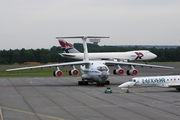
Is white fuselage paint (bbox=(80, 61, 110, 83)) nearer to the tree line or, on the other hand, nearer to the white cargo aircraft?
the white cargo aircraft

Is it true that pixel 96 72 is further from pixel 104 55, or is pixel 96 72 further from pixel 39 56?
pixel 39 56

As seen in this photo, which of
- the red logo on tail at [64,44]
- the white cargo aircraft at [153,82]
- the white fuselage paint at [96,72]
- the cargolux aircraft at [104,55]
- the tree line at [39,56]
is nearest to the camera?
the white cargo aircraft at [153,82]

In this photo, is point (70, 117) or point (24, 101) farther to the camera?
point (24, 101)

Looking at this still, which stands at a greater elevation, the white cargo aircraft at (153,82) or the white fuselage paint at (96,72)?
the white fuselage paint at (96,72)

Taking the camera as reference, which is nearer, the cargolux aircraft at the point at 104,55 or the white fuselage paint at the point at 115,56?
the white fuselage paint at the point at 115,56

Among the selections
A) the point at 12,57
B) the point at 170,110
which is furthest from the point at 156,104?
the point at 12,57

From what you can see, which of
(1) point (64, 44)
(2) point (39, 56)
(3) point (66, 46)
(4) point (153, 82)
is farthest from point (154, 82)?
(2) point (39, 56)

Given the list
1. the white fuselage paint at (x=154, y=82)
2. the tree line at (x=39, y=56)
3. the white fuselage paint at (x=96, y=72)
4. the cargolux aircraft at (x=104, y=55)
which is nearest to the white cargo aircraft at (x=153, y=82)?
the white fuselage paint at (x=154, y=82)

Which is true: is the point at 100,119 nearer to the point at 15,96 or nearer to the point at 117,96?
the point at 117,96

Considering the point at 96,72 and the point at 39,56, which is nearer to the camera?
the point at 96,72

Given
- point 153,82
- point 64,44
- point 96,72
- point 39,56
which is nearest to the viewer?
point 153,82

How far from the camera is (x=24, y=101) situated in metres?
35.0

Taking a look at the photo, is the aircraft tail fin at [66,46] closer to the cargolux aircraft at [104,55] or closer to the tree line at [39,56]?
the cargolux aircraft at [104,55]

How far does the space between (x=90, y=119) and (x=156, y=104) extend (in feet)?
27.4
